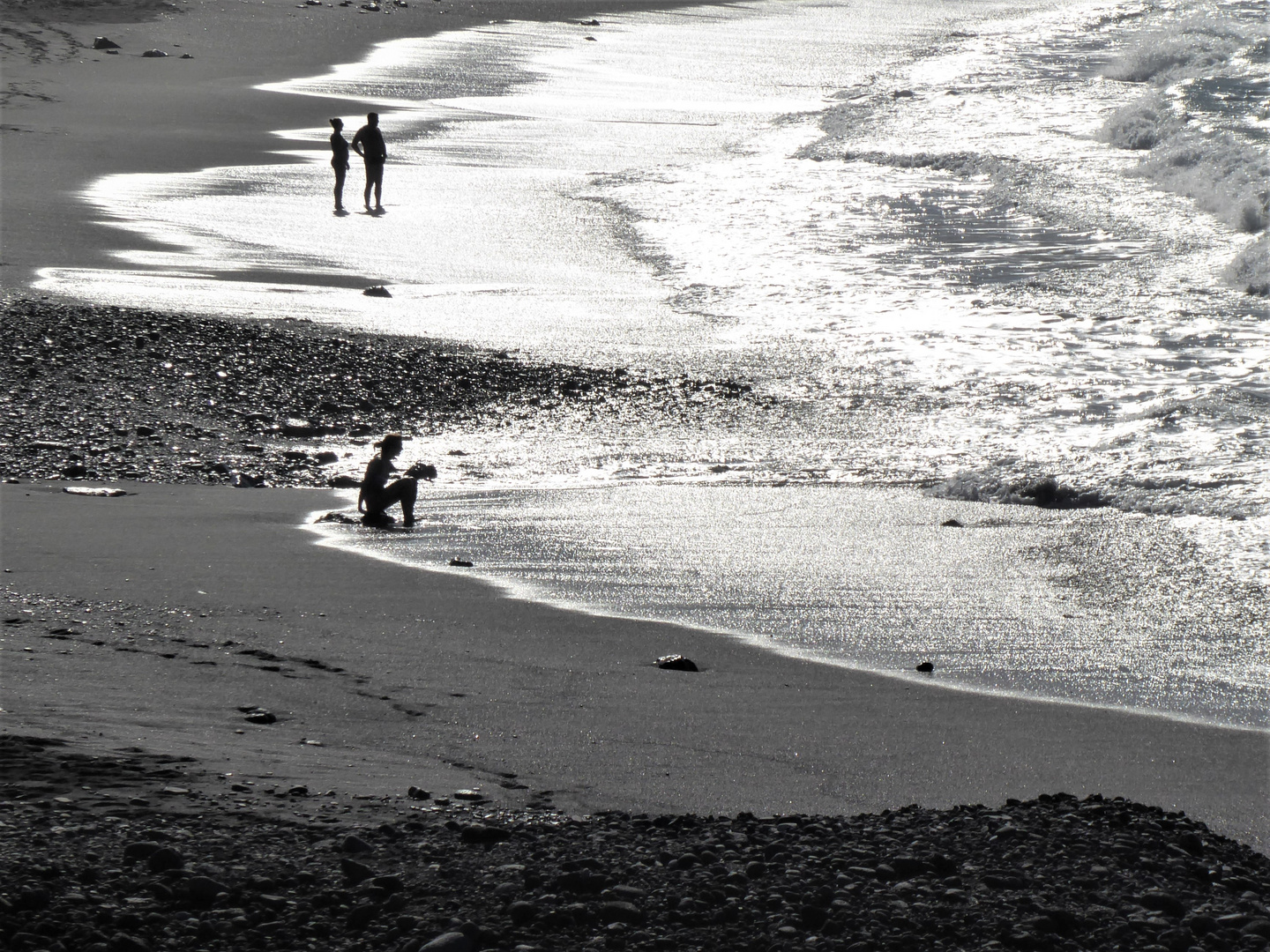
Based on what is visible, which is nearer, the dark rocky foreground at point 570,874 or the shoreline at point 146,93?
the dark rocky foreground at point 570,874

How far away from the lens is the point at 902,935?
112 inches

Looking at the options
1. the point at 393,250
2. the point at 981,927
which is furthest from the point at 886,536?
the point at 393,250

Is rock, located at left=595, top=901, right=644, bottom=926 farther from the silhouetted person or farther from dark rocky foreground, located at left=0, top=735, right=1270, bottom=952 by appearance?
the silhouetted person

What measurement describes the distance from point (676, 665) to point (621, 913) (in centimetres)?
189

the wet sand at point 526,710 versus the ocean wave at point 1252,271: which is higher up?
the ocean wave at point 1252,271

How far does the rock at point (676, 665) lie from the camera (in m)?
4.75

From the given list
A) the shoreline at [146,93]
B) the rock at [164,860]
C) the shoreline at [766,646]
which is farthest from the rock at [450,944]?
the shoreline at [146,93]

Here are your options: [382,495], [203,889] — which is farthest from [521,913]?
[382,495]

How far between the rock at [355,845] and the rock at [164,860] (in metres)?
0.33

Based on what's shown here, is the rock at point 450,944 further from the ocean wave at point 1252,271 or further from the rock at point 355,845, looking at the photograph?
the ocean wave at point 1252,271

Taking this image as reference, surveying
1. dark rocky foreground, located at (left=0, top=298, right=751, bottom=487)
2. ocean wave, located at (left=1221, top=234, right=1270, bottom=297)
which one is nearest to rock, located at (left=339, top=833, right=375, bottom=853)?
dark rocky foreground, located at (left=0, top=298, right=751, bottom=487)

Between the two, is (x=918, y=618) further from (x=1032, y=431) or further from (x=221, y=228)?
(x=221, y=228)

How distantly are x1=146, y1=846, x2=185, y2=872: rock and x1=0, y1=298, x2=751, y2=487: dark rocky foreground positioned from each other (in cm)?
459

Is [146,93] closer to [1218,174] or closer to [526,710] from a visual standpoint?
[1218,174]
